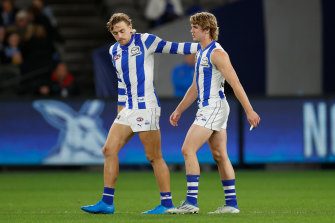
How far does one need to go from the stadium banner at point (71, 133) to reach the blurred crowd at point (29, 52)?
122 cm

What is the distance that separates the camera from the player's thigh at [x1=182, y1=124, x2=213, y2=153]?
28.1 feet

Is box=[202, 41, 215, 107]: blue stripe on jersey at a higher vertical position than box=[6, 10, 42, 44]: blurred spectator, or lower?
lower

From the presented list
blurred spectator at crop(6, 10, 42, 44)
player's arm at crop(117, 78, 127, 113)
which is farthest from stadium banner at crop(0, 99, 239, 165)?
player's arm at crop(117, 78, 127, 113)

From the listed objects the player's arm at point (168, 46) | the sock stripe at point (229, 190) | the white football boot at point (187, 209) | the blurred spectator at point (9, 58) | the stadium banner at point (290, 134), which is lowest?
the white football boot at point (187, 209)

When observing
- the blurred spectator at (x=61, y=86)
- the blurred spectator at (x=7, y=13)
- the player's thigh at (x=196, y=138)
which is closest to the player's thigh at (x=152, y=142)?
the player's thigh at (x=196, y=138)

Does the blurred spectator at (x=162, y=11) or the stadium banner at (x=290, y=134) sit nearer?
the stadium banner at (x=290, y=134)

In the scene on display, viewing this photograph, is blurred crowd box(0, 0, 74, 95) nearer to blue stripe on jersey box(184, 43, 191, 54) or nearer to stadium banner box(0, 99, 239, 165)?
stadium banner box(0, 99, 239, 165)

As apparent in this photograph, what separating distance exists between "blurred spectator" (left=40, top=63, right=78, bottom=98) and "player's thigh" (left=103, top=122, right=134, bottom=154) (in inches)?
336

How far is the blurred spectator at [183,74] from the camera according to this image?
15.6m

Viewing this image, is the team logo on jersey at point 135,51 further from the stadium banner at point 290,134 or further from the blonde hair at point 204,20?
the stadium banner at point 290,134

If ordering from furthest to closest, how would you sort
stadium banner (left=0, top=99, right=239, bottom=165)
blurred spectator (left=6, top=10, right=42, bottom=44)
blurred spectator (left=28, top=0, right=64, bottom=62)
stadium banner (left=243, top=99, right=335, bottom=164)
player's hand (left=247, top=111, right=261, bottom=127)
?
blurred spectator (left=28, top=0, right=64, bottom=62) < blurred spectator (left=6, top=10, right=42, bottom=44) < stadium banner (left=0, top=99, right=239, bottom=165) < stadium banner (left=243, top=99, right=335, bottom=164) < player's hand (left=247, top=111, right=261, bottom=127)

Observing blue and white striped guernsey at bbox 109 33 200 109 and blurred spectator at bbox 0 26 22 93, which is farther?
blurred spectator at bbox 0 26 22 93

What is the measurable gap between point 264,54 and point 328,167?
2546 millimetres

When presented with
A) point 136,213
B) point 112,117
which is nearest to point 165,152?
point 112,117
